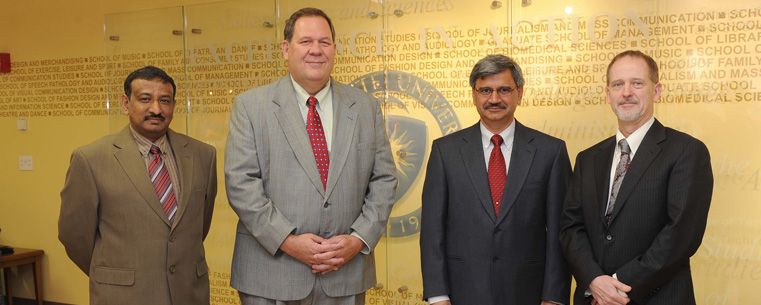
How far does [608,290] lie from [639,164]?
0.49 m

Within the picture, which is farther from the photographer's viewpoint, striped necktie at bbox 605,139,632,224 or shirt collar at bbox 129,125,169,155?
shirt collar at bbox 129,125,169,155

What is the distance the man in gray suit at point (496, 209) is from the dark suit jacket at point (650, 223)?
0.15m

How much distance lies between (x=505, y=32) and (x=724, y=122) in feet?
4.30

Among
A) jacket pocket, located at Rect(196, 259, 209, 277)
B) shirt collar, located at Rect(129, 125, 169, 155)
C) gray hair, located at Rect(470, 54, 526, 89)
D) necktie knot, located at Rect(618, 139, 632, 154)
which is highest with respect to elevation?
gray hair, located at Rect(470, 54, 526, 89)

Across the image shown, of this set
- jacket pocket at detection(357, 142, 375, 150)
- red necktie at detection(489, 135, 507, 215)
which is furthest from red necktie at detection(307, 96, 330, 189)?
red necktie at detection(489, 135, 507, 215)

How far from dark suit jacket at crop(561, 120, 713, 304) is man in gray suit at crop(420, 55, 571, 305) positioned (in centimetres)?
15

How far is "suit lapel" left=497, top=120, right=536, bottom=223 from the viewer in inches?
99.2

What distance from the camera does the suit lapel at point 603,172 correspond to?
2398mm

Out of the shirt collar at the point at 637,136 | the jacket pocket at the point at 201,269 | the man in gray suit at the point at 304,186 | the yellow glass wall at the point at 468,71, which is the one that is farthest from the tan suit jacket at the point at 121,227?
the shirt collar at the point at 637,136

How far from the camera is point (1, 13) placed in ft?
19.6

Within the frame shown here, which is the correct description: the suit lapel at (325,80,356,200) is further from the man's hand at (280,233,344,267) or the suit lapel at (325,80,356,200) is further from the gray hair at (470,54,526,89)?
the gray hair at (470,54,526,89)

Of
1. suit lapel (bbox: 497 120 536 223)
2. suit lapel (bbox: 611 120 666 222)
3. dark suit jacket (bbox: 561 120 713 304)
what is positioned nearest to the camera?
dark suit jacket (bbox: 561 120 713 304)

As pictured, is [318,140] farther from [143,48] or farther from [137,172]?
[143,48]

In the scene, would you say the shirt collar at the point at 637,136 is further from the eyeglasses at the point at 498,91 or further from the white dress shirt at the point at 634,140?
the eyeglasses at the point at 498,91
